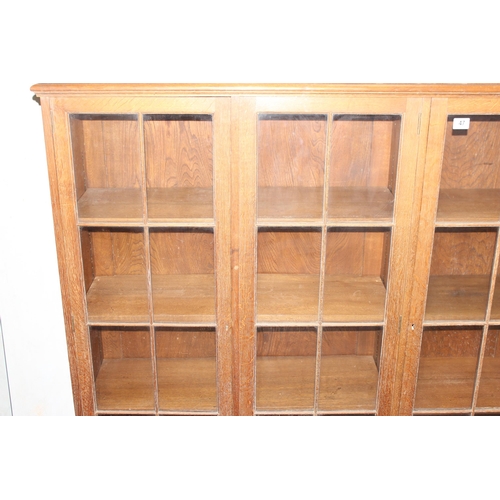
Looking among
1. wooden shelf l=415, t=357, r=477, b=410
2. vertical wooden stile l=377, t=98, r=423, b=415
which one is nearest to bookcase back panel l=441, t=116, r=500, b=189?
vertical wooden stile l=377, t=98, r=423, b=415

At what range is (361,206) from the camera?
1.68 metres

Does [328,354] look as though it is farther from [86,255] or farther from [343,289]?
[86,255]

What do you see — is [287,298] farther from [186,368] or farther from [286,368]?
[186,368]

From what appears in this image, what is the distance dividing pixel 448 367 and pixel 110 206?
52.7 inches

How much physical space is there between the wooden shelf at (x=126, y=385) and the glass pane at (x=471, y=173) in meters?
1.13

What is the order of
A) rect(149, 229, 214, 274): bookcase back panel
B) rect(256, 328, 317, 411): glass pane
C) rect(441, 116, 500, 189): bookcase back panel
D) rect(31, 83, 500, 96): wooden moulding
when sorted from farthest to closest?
1. rect(256, 328, 317, 411): glass pane
2. rect(149, 229, 214, 274): bookcase back panel
3. rect(441, 116, 500, 189): bookcase back panel
4. rect(31, 83, 500, 96): wooden moulding

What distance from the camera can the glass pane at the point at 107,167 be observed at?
1.59 meters

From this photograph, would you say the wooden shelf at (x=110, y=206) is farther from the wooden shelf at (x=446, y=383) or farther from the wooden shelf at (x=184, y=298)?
the wooden shelf at (x=446, y=383)

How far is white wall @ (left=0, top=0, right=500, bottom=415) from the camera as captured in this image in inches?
71.4

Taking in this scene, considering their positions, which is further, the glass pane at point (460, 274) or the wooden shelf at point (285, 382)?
the wooden shelf at point (285, 382)

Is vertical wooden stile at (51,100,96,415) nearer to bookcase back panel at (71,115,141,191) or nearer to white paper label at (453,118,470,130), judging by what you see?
bookcase back panel at (71,115,141,191)

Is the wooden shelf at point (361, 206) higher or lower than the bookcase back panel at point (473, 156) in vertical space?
lower

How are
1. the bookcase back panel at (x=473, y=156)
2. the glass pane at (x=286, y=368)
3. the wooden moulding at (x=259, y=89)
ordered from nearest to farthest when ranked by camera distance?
the wooden moulding at (x=259, y=89) < the bookcase back panel at (x=473, y=156) < the glass pane at (x=286, y=368)
